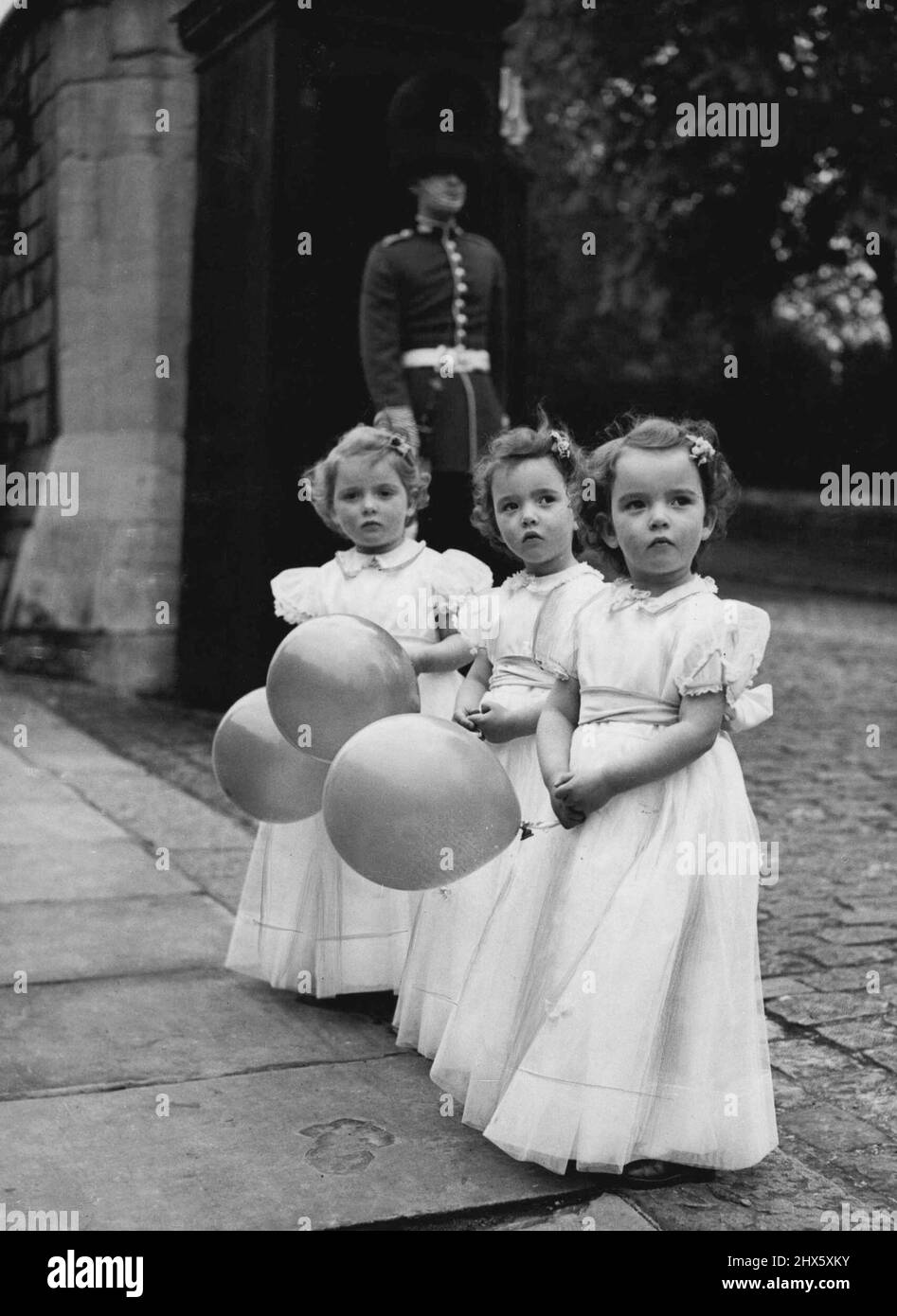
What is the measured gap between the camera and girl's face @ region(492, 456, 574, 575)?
11.7 feet

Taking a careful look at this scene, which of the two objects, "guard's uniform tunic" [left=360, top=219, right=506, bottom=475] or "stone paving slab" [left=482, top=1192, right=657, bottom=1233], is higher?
"guard's uniform tunic" [left=360, top=219, right=506, bottom=475]

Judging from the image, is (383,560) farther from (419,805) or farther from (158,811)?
(158,811)

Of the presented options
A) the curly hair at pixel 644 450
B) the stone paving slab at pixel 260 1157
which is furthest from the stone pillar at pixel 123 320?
the curly hair at pixel 644 450

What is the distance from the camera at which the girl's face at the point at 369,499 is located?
4.05m

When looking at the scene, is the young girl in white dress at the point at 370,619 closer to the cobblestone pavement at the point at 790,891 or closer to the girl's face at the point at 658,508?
the cobblestone pavement at the point at 790,891

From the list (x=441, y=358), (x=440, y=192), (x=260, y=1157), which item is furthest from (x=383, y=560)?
(x=440, y=192)

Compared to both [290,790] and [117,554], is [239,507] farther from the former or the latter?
[290,790]

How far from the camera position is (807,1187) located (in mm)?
3098

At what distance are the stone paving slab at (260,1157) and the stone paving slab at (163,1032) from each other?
0.12m

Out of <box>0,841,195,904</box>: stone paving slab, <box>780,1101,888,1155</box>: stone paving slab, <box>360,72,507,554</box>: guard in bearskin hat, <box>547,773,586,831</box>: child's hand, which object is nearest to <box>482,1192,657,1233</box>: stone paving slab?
<box>780,1101,888,1155</box>: stone paving slab

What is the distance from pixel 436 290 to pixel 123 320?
311 centimetres

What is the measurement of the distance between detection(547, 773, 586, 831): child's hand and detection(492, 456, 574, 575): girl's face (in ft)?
2.08

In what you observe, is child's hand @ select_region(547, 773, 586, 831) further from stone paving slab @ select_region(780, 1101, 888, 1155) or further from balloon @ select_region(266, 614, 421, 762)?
stone paving slab @ select_region(780, 1101, 888, 1155)

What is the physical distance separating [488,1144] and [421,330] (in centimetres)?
441
